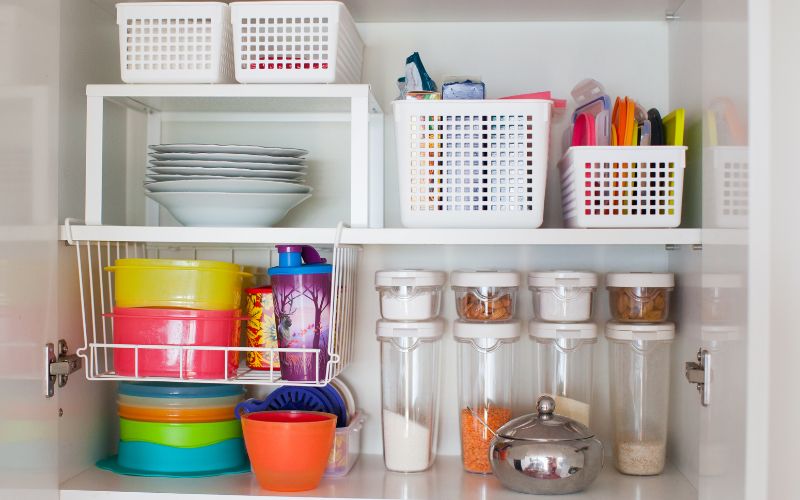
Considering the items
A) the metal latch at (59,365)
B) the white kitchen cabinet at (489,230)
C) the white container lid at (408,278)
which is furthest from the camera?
the white container lid at (408,278)

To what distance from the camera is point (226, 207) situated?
138cm

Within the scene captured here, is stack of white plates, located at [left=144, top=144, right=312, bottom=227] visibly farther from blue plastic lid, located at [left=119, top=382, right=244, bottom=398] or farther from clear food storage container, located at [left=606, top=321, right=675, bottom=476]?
clear food storage container, located at [left=606, top=321, right=675, bottom=476]

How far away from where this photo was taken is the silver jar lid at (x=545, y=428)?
130 cm

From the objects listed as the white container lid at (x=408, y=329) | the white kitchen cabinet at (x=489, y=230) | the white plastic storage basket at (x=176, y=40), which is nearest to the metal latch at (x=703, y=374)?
the white kitchen cabinet at (x=489, y=230)

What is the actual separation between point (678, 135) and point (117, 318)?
0.94 m

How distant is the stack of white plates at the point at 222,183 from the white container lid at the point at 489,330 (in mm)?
355

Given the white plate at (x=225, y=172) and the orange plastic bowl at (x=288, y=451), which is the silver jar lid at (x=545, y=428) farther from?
the white plate at (x=225, y=172)

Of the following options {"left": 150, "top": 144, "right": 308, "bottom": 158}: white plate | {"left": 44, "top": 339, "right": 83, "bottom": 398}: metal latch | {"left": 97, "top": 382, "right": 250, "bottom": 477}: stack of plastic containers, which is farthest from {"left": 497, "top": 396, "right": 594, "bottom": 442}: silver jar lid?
{"left": 44, "top": 339, "right": 83, "bottom": 398}: metal latch

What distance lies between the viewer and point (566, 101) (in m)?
1.56

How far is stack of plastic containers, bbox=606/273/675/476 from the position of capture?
4.72 feet

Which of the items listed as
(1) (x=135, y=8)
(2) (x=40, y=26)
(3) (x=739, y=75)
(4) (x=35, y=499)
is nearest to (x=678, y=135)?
(3) (x=739, y=75)

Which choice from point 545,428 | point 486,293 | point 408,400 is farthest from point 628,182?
point 408,400

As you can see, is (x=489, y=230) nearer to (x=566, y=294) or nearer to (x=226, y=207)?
(x=566, y=294)

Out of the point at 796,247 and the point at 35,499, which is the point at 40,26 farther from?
the point at 796,247
